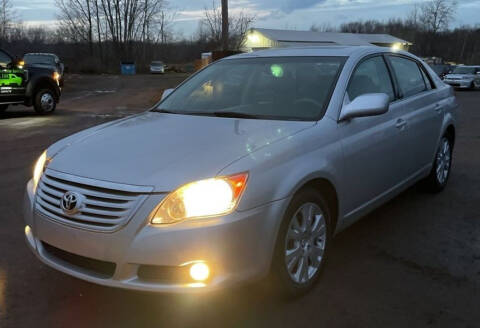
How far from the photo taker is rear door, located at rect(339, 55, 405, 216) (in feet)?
11.4

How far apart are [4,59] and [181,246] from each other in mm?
11930

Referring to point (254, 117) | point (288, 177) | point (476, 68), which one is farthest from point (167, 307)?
point (476, 68)

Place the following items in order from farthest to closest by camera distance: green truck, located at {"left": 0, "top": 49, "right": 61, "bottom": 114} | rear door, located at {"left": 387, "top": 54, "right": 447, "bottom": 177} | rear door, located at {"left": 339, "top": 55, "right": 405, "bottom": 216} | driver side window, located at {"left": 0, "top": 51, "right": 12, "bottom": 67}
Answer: green truck, located at {"left": 0, "top": 49, "right": 61, "bottom": 114}
driver side window, located at {"left": 0, "top": 51, "right": 12, "bottom": 67}
rear door, located at {"left": 387, "top": 54, "right": 447, "bottom": 177}
rear door, located at {"left": 339, "top": 55, "right": 405, "bottom": 216}

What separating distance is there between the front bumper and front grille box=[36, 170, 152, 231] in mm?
39

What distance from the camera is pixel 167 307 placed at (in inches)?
117

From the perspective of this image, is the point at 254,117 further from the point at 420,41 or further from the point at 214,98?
the point at 420,41

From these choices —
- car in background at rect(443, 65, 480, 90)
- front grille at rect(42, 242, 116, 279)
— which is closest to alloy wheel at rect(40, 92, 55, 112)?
front grille at rect(42, 242, 116, 279)

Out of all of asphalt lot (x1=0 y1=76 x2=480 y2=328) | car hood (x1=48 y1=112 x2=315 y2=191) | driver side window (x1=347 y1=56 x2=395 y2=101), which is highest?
driver side window (x1=347 y1=56 x2=395 y2=101)

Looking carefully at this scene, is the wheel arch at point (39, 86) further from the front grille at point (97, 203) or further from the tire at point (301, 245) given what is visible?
the tire at point (301, 245)

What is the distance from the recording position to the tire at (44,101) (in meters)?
13.5

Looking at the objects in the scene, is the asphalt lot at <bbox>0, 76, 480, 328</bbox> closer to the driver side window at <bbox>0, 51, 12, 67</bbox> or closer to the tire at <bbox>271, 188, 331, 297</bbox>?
the tire at <bbox>271, 188, 331, 297</bbox>

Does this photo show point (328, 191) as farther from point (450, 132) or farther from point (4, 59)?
point (4, 59)

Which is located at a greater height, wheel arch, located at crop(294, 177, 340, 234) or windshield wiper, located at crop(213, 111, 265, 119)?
windshield wiper, located at crop(213, 111, 265, 119)

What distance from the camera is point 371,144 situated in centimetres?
370
